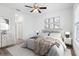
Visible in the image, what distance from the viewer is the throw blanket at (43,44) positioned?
182 centimetres

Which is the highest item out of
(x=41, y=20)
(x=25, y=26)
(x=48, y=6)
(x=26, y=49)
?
(x=48, y=6)

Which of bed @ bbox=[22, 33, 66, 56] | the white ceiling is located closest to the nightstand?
bed @ bbox=[22, 33, 66, 56]

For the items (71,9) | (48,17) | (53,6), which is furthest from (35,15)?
(71,9)

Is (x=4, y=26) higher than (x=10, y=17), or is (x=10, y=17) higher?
(x=10, y=17)

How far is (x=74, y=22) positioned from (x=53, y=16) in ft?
1.33

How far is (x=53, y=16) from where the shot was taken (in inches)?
75.7

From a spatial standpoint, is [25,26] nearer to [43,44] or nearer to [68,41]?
[43,44]

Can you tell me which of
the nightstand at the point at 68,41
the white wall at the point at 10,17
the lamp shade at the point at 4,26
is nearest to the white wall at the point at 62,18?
the nightstand at the point at 68,41

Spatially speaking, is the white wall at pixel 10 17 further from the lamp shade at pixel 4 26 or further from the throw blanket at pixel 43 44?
the throw blanket at pixel 43 44

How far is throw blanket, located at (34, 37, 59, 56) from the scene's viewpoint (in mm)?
1820

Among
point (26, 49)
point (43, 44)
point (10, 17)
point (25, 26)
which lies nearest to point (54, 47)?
point (43, 44)

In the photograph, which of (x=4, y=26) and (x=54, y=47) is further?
(x=4, y=26)

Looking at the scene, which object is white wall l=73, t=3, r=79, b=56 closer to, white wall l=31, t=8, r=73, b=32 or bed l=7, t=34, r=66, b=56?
white wall l=31, t=8, r=73, b=32

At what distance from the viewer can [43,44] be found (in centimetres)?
187
